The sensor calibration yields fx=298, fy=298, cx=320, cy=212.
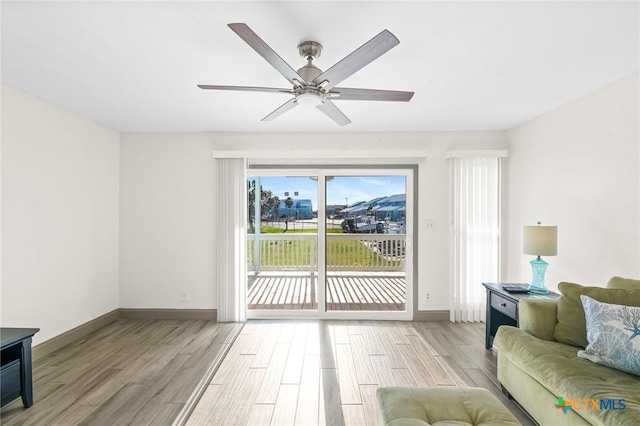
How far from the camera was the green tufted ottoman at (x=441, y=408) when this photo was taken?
54.9 inches

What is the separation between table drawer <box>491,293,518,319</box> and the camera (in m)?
2.72

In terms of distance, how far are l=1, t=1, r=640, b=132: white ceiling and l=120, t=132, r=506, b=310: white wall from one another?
79 cm

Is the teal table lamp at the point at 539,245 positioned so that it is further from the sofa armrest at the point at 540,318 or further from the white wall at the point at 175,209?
the white wall at the point at 175,209

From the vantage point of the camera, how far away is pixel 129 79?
8.01ft

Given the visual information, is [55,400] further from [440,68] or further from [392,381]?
[440,68]

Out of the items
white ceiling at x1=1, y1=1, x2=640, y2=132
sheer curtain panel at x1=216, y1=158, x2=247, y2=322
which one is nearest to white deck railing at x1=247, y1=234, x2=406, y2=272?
sheer curtain panel at x1=216, y1=158, x2=247, y2=322

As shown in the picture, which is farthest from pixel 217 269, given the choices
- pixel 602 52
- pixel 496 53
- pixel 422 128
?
pixel 602 52

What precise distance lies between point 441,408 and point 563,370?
839mm

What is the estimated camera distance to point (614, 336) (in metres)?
1.74

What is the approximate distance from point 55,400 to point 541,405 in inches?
133

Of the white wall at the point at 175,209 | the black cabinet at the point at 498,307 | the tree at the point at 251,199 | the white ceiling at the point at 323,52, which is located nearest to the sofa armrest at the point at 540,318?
the black cabinet at the point at 498,307

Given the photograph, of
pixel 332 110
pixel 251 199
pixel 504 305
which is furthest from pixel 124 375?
pixel 504 305

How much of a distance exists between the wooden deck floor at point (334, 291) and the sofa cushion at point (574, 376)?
2.08 metres

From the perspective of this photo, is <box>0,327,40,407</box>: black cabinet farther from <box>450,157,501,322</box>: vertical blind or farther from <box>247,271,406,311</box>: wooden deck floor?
<box>450,157,501,322</box>: vertical blind
